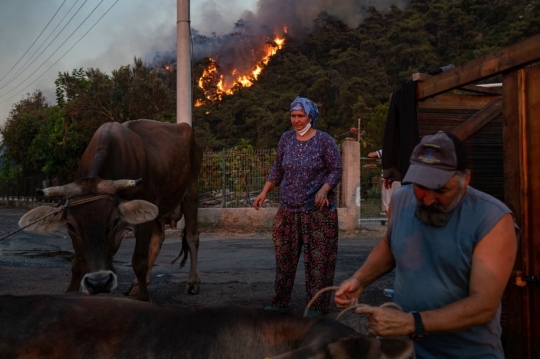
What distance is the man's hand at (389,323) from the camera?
2391 mm

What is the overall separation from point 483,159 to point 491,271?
273 cm

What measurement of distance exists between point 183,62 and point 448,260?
12150 mm

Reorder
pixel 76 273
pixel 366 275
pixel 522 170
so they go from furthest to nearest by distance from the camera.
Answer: pixel 76 273 → pixel 522 170 → pixel 366 275

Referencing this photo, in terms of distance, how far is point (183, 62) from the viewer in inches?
554

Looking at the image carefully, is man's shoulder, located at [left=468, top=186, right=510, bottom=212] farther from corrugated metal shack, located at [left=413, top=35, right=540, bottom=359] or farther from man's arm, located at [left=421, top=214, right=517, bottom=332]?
corrugated metal shack, located at [left=413, top=35, right=540, bottom=359]

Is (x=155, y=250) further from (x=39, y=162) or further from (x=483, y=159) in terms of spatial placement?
(x=39, y=162)

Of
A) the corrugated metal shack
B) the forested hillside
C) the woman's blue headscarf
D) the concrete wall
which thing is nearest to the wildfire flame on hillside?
the forested hillside

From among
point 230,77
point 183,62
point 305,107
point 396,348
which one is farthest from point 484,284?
point 230,77

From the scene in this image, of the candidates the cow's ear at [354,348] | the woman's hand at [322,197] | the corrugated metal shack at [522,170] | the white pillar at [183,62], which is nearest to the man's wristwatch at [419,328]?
the cow's ear at [354,348]

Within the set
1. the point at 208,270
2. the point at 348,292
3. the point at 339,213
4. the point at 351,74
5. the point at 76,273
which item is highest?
the point at 351,74

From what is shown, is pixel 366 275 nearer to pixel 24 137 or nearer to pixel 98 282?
pixel 98 282

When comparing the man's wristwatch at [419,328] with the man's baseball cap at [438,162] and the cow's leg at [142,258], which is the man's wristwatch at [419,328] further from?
the cow's leg at [142,258]

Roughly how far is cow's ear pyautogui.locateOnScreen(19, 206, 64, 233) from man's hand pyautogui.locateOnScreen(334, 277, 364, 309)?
10.1 feet

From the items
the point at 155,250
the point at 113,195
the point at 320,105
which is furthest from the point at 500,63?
the point at 320,105
